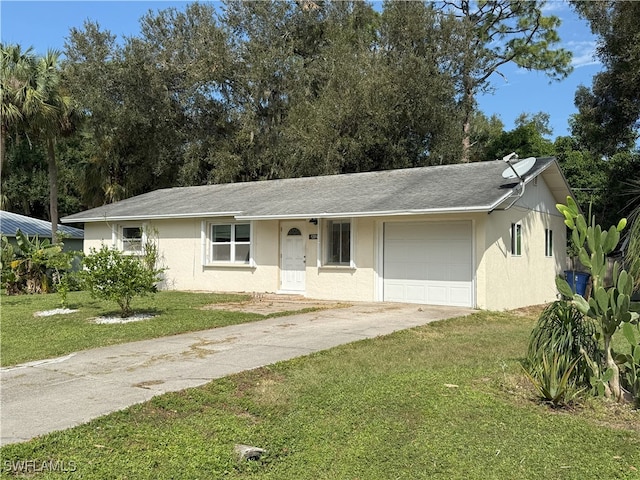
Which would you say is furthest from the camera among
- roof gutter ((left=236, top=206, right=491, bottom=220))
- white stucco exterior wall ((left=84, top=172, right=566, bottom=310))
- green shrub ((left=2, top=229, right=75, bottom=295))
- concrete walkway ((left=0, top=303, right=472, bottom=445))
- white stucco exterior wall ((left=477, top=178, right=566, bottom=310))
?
green shrub ((left=2, top=229, right=75, bottom=295))

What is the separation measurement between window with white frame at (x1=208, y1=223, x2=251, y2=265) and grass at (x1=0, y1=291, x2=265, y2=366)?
2523mm

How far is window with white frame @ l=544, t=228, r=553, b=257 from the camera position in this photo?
16.8m

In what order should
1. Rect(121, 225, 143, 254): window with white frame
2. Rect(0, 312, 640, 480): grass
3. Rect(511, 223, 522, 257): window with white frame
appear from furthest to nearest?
Rect(121, 225, 143, 254): window with white frame, Rect(511, 223, 522, 257): window with white frame, Rect(0, 312, 640, 480): grass

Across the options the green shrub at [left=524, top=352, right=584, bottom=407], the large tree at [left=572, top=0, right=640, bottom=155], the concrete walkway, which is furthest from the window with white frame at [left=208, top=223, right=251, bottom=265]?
the large tree at [left=572, top=0, right=640, bottom=155]

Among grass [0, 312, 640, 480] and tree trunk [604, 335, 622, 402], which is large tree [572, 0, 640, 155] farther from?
grass [0, 312, 640, 480]

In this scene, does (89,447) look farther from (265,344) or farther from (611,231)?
(611,231)

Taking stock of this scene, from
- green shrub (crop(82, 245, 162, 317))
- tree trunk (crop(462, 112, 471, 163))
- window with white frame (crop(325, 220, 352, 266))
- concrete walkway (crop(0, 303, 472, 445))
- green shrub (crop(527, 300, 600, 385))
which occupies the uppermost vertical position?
tree trunk (crop(462, 112, 471, 163))

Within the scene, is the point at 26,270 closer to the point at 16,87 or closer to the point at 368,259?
the point at 16,87

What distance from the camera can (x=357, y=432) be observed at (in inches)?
179

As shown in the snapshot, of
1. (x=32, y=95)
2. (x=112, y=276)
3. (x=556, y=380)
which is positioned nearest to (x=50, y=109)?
(x=32, y=95)

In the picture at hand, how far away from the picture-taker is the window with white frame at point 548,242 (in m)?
16.8

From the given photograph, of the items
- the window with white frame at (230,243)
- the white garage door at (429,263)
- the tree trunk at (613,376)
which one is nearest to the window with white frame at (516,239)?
the white garage door at (429,263)
